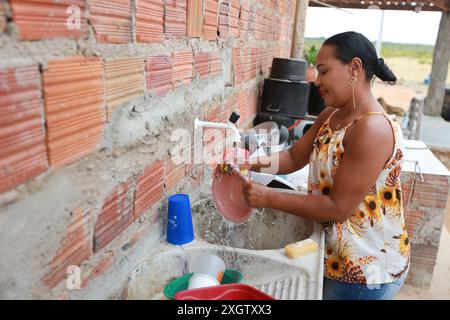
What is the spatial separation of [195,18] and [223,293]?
0.96m

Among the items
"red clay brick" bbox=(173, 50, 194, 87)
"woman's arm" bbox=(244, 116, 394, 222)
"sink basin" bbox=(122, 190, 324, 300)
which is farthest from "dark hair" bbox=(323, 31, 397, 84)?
"sink basin" bbox=(122, 190, 324, 300)

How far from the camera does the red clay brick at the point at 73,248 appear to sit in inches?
30.0

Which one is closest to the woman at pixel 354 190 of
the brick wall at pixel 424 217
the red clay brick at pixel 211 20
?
the red clay brick at pixel 211 20

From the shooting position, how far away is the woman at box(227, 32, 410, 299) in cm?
128

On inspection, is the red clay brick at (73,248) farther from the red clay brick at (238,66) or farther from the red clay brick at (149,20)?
the red clay brick at (238,66)

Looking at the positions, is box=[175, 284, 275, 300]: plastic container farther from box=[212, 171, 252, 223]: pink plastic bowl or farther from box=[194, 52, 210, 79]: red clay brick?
box=[194, 52, 210, 79]: red clay brick

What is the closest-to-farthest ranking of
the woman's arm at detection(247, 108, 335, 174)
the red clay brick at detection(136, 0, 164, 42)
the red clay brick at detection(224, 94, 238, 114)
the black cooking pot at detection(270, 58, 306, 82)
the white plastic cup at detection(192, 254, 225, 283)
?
the red clay brick at detection(136, 0, 164, 42) < the white plastic cup at detection(192, 254, 225, 283) < the woman's arm at detection(247, 108, 335, 174) < the red clay brick at detection(224, 94, 238, 114) < the black cooking pot at detection(270, 58, 306, 82)

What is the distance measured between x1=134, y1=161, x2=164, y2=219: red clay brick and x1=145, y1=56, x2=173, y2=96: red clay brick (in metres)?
0.23

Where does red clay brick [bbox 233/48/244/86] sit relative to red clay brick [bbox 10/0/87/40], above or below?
below

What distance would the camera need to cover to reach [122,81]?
0.95m

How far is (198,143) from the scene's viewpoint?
5.13 ft

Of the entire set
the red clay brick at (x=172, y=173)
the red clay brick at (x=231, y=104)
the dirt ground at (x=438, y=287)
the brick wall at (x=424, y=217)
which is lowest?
the dirt ground at (x=438, y=287)

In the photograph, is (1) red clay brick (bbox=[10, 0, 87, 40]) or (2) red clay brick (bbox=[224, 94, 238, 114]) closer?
(1) red clay brick (bbox=[10, 0, 87, 40])

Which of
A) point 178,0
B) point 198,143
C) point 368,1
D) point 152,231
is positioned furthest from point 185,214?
point 368,1
